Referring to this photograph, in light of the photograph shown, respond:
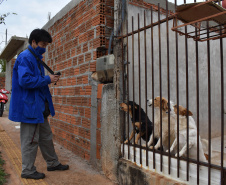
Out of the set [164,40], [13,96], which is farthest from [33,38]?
[164,40]

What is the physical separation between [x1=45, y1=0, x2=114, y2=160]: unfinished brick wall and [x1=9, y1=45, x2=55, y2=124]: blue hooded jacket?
1015mm

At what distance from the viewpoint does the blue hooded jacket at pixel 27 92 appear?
3266 mm

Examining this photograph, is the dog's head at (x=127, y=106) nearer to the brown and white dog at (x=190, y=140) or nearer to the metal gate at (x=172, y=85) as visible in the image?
the metal gate at (x=172, y=85)

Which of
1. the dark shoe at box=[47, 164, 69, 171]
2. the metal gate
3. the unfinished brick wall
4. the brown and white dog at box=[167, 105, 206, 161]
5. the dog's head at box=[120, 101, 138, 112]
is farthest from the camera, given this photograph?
the unfinished brick wall

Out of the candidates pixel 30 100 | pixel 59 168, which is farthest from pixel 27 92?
pixel 59 168

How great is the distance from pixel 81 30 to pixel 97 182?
112 inches

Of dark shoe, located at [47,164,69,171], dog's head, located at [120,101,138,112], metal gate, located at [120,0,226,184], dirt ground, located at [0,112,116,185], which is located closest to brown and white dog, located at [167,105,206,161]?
metal gate, located at [120,0,226,184]

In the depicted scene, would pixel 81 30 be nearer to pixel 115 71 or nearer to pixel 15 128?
pixel 115 71

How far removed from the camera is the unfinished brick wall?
3941 mm

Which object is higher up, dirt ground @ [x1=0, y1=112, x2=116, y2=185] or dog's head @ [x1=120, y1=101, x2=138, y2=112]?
dog's head @ [x1=120, y1=101, x2=138, y2=112]

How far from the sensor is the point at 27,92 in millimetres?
3371

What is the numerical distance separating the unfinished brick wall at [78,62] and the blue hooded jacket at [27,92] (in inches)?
40.0

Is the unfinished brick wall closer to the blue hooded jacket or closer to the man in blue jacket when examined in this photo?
the man in blue jacket

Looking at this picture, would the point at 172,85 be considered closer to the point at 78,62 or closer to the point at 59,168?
the point at 78,62
